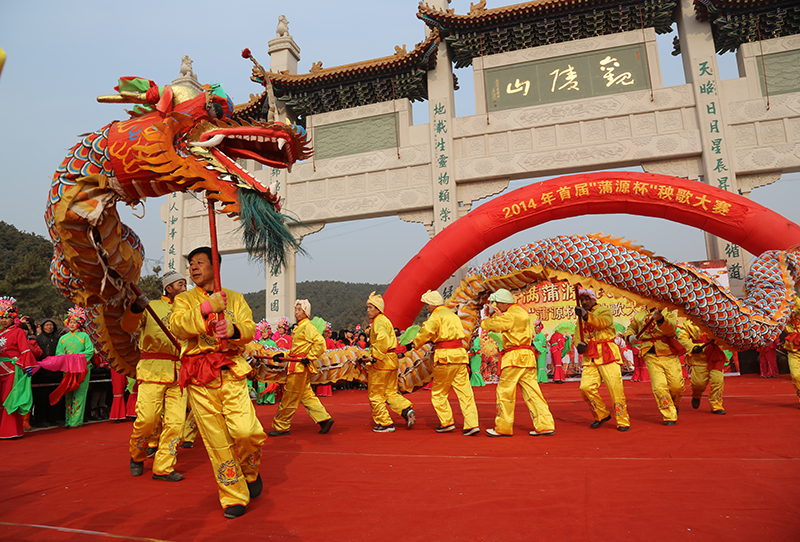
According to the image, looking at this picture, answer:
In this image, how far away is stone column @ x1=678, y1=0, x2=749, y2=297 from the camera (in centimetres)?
990

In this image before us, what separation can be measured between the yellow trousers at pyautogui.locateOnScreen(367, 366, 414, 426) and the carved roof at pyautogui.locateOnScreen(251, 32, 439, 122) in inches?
352

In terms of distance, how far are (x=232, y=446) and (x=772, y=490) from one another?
2885mm

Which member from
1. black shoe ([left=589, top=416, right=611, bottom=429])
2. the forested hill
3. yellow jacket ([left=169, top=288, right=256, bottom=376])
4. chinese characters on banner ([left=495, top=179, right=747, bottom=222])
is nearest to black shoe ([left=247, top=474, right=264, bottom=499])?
yellow jacket ([left=169, top=288, right=256, bottom=376])

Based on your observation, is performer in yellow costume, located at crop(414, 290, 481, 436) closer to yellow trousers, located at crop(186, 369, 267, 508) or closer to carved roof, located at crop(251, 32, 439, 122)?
Result: yellow trousers, located at crop(186, 369, 267, 508)

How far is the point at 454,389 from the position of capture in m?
4.73

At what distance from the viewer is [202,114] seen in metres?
3.02

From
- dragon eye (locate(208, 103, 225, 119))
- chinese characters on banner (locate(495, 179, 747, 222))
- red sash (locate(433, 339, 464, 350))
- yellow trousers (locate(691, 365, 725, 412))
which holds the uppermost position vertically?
chinese characters on banner (locate(495, 179, 747, 222))

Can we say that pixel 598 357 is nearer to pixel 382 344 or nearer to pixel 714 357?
pixel 714 357

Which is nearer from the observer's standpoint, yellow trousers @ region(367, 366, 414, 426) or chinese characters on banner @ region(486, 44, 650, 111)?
yellow trousers @ region(367, 366, 414, 426)

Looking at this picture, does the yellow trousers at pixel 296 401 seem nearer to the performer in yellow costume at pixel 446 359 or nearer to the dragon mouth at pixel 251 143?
the performer in yellow costume at pixel 446 359

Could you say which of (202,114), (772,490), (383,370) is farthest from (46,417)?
(772,490)

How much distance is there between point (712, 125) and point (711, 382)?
723 centimetres

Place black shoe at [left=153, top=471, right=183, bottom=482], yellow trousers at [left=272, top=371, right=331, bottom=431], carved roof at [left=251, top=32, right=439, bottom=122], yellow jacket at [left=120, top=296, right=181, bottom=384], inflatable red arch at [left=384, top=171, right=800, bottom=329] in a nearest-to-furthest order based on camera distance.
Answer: black shoe at [left=153, top=471, right=183, bottom=482] → yellow jacket at [left=120, top=296, right=181, bottom=384] → yellow trousers at [left=272, top=371, right=331, bottom=431] → inflatable red arch at [left=384, top=171, right=800, bottom=329] → carved roof at [left=251, top=32, right=439, bottom=122]

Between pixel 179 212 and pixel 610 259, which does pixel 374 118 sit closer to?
pixel 179 212
